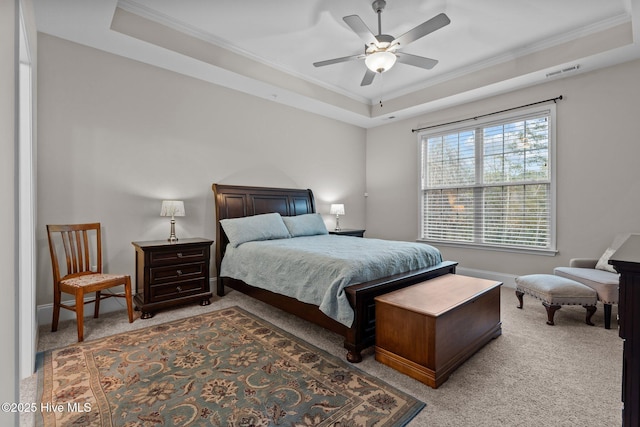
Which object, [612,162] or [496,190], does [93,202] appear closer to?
[496,190]

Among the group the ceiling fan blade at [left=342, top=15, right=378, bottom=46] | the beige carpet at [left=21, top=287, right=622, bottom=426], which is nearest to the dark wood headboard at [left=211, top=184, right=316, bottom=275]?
the beige carpet at [left=21, top=287, right=622, bottom=426]

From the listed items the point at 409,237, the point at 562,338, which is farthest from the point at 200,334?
the point at 409,237

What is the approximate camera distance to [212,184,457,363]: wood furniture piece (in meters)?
2.38

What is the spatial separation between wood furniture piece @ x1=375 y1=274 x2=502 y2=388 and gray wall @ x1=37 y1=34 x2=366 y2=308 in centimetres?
291

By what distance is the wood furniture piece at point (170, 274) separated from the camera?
3213 millimetres

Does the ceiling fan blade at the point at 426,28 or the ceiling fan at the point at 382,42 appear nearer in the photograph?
the ceiling fan blade at the point at 426,28

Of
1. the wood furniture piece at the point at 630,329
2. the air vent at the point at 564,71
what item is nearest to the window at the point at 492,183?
the air vent at the point at 564,71

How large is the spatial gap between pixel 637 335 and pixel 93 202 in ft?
13.8

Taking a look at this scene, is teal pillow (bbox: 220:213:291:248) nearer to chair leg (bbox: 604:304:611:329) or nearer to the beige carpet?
the beige carpet

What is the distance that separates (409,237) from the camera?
18.8 ft

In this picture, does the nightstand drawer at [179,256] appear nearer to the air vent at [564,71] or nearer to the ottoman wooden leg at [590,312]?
the ottoman wooden leg at [590,312]

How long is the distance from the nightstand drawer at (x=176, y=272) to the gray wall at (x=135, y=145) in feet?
1.87

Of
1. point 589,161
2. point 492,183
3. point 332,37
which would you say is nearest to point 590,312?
Result: point 589,161

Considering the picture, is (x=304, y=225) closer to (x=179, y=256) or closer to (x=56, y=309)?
(x=179, y=256)
